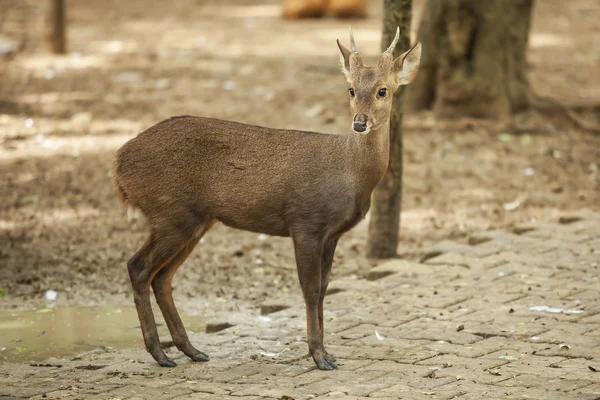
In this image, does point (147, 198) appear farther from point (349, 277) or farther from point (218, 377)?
point (349, 277)

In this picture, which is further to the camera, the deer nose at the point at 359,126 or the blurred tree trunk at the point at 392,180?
the blurred tree trunk at the point at 392,180

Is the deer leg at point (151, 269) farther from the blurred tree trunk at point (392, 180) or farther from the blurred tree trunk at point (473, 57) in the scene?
the blurred tree trunk at point (473, 57)

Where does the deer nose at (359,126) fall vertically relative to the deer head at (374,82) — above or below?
below

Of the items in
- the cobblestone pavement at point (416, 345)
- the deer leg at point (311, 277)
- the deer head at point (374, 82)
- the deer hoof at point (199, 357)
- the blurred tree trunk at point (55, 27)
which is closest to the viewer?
the cobblestone pavement at point (416, 345)

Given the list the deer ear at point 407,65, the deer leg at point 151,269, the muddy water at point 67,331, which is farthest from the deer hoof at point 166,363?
the deer ear at point 407,65

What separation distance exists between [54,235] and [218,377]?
3413 mm

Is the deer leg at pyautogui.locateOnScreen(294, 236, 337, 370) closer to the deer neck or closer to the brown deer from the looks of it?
the brown deer

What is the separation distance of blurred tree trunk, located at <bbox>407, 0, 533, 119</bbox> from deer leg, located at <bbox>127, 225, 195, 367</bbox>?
20.5 ft

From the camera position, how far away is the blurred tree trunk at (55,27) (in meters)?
13.9

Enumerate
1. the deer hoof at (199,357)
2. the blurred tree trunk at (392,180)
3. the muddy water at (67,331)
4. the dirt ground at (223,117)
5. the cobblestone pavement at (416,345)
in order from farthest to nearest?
the dirt ground at (223,117) → the blurred tree trunk at (392,180) → the muddy water at (67,331) → the deer hoof at (199,357) → the cobblestone pavement at (416,345)

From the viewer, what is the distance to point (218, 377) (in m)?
5.66

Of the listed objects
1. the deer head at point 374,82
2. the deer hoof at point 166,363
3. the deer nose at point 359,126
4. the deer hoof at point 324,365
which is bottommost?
the deer hoof at point 166,363

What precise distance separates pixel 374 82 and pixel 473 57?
19.6ft

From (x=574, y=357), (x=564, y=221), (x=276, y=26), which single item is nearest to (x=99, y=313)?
(x=574, y=357)
